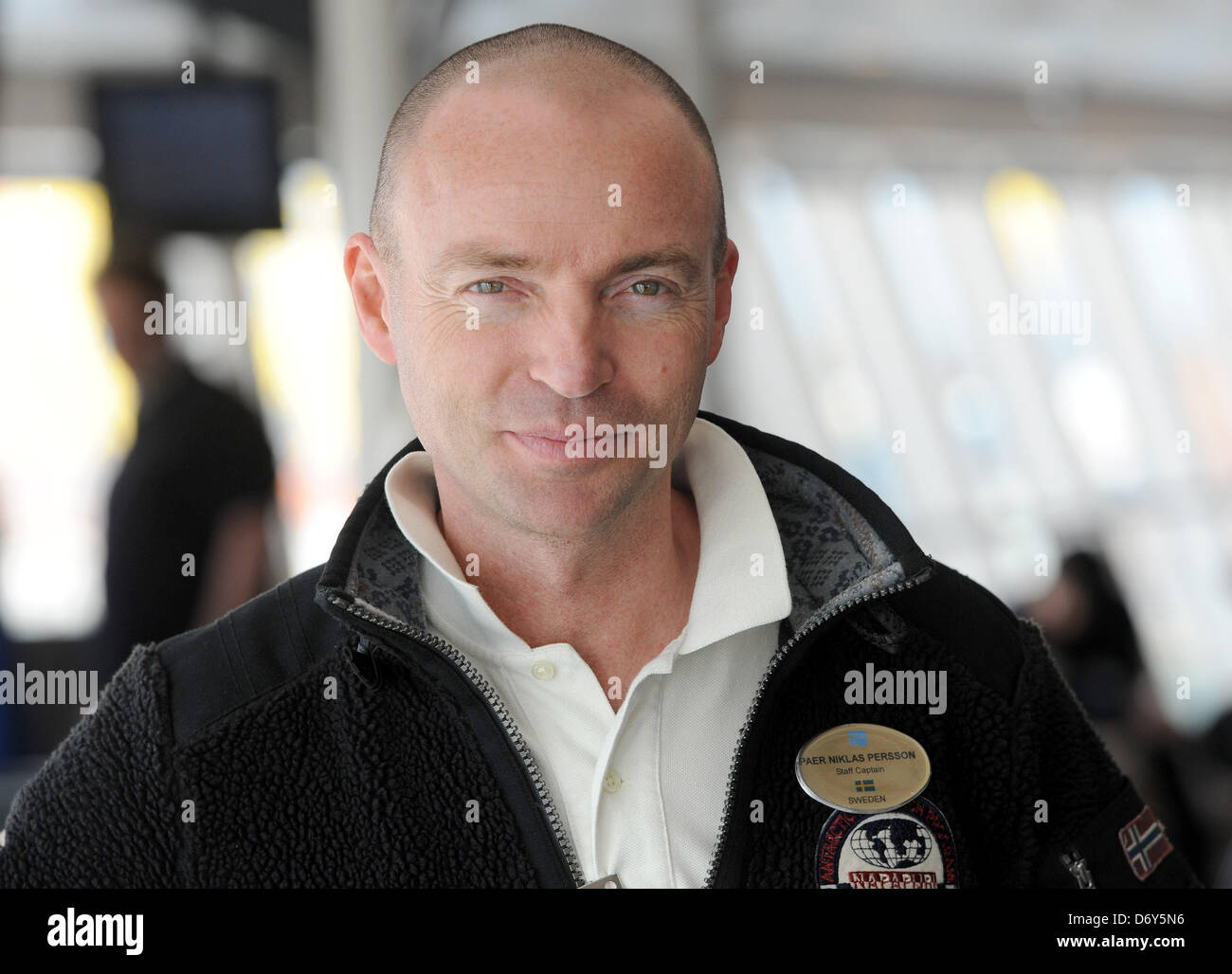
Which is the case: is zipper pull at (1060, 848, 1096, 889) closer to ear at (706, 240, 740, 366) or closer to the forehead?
ear at (706, 240, 740, 366)

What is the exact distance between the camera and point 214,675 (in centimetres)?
94

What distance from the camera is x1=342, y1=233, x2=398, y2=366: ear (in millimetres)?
979

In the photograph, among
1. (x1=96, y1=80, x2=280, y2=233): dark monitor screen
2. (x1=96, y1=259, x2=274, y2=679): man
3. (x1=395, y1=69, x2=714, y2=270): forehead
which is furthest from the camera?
(x1=96, y1=80, x2=280, y2=233): dark monitor screen

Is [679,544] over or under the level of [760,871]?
over

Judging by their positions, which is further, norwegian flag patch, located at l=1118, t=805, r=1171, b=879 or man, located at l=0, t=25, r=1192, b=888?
norwegian flag patch, located at l=1118, t=805, r=1171, b=879

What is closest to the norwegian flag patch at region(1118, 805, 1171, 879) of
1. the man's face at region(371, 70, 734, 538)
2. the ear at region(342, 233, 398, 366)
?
the man's face at region(371, 70, 734, 538)

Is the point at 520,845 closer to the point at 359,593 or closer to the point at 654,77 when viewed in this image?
the point at 359,593

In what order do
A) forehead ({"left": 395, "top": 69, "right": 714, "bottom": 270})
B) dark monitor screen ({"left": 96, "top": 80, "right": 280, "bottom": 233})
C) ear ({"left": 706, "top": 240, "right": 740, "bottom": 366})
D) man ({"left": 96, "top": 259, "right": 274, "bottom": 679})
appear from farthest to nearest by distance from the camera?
1. dark monitor screen ({"left": 96, "top": 80, "right": 280, "bottom": 233})
2. man ({"left": 96, "top": 259, "right": 274, "bottom": 679})
3. ear ({"left": 706, "top": 240, "right": 740, "bottom": 366})
4. forehead ({"left": 395, "top": 69, "right": 714, "bottom": 270})

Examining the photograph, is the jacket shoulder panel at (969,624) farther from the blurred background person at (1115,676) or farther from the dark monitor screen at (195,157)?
the dark monitor screen at (195,157)

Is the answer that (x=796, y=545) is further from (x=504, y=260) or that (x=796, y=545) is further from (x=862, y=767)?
(x=504, y=260)

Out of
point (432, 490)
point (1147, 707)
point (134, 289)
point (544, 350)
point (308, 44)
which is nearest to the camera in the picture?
point (544, 350)

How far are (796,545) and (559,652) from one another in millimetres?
252
